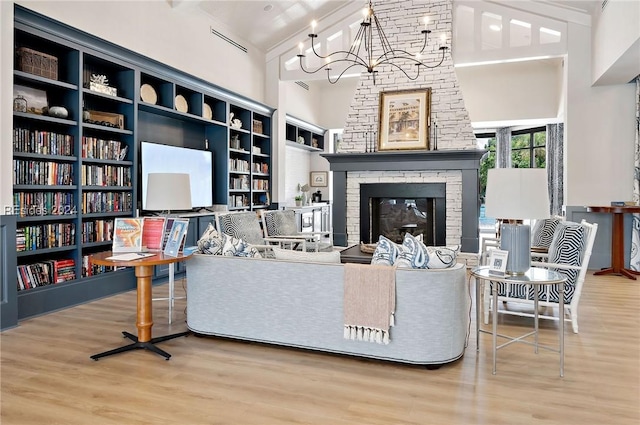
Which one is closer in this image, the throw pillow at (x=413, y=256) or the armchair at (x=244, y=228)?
the throw pillow at (x=413, y=256)

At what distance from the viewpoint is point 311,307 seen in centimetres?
312

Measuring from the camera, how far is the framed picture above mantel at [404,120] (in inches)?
276

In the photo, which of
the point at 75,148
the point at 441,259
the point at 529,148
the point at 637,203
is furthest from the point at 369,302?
the point at 529,148

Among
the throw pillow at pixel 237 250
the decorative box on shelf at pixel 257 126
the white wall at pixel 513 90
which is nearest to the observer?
the throw pillow at pixel 237 250

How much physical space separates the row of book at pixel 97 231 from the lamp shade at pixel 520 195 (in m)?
3.97

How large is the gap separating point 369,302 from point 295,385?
27.3 inches

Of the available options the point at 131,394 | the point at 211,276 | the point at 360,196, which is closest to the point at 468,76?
the point at 360,196

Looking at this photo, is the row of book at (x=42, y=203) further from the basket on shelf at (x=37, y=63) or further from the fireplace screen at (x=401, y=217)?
the fireplace screen at (x=401, y=217)

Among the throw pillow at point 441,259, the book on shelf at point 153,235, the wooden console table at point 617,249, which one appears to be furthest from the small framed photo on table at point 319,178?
the throw pillow at point 441,259

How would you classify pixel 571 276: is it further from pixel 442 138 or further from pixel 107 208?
pixel 107 208

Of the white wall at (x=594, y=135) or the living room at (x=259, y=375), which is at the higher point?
the white wall at (x=594, y=135)

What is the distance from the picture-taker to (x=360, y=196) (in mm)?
7527

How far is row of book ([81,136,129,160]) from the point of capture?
4672 millimetres

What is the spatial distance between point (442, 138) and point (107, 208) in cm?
486
